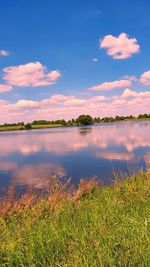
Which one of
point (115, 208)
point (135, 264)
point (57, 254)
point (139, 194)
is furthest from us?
point (139, 194)

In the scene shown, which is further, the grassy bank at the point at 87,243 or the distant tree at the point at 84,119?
the distant tree at the point at 84,119

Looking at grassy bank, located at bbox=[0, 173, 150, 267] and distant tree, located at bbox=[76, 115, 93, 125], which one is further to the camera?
distant tree, located at bbox=[76, 115, 93, 125]

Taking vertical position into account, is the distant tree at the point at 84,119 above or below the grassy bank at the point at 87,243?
above

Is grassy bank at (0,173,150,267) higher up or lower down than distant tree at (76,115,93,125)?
lower down

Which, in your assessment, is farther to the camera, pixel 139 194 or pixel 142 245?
pixel 139 194

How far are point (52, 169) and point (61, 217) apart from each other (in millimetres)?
13519

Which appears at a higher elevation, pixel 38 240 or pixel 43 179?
pixel 38 240

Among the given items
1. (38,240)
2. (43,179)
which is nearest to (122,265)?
(38,240)

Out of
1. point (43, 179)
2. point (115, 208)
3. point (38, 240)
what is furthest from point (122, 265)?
point (43, 179)

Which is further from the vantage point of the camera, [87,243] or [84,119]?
[84,119]

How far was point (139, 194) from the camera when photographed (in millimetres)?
9008

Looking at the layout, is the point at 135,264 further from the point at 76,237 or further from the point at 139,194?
the point at 139,194

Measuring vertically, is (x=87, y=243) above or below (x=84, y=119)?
below

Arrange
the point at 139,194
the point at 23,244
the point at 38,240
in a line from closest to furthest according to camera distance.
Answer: the point at 38,240, the point at 23,244, the point at 139,194
